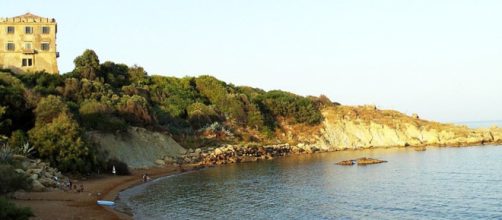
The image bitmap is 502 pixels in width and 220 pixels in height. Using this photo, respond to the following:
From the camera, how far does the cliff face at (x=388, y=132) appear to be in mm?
104500

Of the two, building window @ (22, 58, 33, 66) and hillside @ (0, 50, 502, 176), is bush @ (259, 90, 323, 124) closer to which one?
hillside @ (0, 50, 502, 176)

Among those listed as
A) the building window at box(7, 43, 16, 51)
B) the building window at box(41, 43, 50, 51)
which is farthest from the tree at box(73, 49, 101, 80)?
the building window at box(7, 43, 16, 51)

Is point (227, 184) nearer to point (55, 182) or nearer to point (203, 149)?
point (55, 182)

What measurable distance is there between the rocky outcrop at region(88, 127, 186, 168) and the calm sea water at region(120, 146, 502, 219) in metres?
9.12

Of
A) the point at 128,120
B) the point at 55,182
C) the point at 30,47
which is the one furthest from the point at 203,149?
the point at 55,182

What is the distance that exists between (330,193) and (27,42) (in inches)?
2415

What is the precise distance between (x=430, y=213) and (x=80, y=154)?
1344 inches

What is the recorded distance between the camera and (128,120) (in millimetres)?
72125

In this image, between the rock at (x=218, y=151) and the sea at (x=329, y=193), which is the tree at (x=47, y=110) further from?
the rock at (x=218, y=151)

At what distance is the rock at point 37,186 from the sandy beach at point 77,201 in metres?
0.79

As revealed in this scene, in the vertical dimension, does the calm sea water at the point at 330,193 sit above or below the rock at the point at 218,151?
below

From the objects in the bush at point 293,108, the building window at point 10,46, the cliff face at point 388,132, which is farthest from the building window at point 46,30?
the cliff face at point 388,132

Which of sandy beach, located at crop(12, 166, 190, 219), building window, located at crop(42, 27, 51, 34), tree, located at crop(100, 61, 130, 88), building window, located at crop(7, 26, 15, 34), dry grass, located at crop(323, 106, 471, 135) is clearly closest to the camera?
sandy beach, located at crop(12, 166, 190, 219)

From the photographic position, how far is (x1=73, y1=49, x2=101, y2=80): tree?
8986cm
